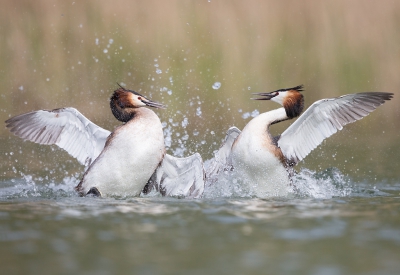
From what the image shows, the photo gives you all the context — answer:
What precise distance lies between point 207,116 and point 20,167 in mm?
4170

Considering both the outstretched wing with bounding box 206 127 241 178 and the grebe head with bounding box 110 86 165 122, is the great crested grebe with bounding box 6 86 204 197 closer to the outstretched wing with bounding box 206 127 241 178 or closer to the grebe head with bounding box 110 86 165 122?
the grebe head with bounding box 110 86 165 122

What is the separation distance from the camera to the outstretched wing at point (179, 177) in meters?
8.23

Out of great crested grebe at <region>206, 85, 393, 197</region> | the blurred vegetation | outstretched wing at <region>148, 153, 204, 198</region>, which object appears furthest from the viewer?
the blurred vegetation

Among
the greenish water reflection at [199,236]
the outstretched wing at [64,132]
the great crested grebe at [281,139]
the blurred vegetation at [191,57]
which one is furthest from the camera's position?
the blurred vegetation at [191,57]

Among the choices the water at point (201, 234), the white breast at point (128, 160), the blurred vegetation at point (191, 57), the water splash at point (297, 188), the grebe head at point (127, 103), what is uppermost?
the blurred vegetation at point (191, 57)

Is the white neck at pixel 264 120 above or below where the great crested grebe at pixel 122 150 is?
above

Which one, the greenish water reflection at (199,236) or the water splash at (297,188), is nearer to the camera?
the greenish water reflection at (199,236)

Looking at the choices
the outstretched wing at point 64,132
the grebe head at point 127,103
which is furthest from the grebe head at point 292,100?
the outstretched wing at point 64,132

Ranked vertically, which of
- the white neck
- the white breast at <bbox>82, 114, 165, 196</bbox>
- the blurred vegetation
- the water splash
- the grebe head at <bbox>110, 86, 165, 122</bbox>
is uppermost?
the blurred vegetation

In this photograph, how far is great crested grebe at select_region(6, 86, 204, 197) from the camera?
806 centimetres

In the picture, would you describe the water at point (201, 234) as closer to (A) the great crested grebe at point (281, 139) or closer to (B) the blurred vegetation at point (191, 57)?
(A) the great crested grebe at point (281, 139)

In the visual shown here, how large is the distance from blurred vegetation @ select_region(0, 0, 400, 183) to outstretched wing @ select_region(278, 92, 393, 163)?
4.43 metres

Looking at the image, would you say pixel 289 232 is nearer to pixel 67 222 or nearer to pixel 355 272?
pixel 355 272

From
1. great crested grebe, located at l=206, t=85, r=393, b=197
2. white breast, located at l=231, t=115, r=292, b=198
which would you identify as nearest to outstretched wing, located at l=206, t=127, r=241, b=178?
great crested grebe, located at l=206, t=85, r=393, b=197
